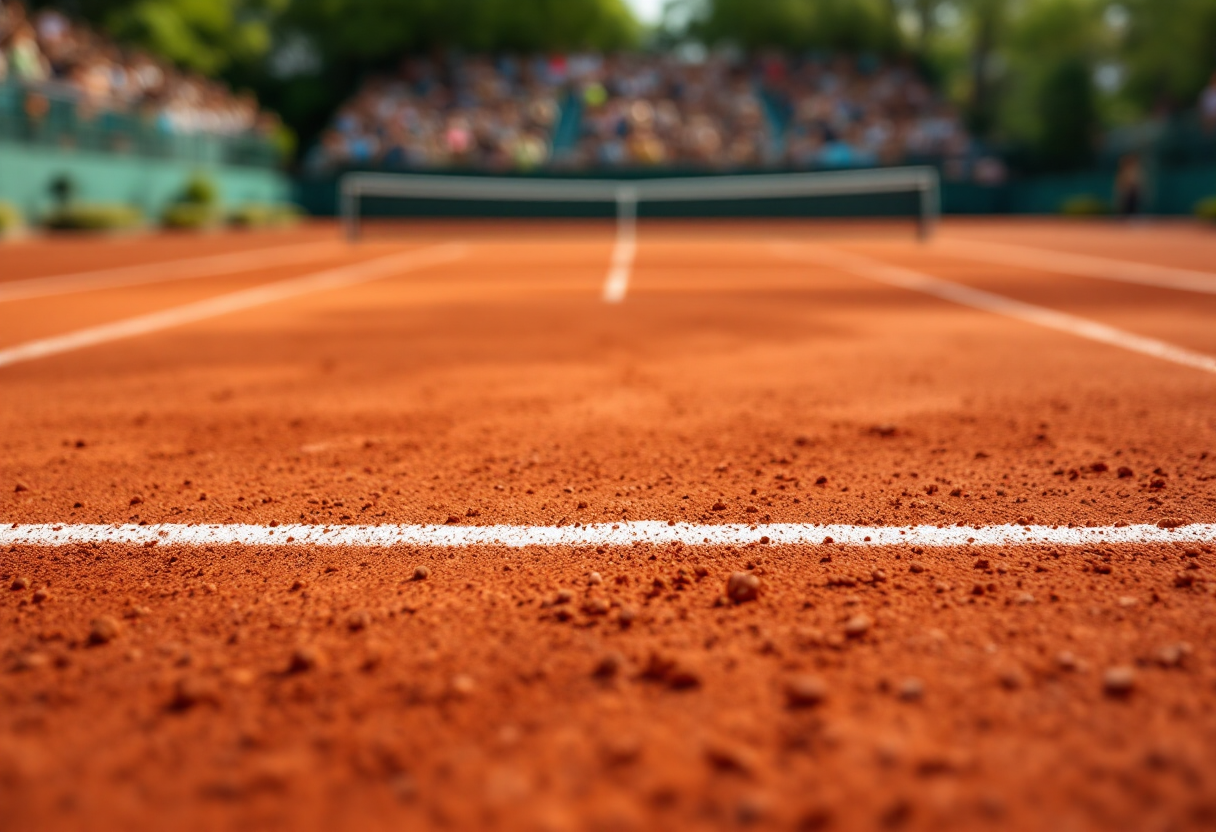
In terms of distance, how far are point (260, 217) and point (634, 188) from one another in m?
9.46

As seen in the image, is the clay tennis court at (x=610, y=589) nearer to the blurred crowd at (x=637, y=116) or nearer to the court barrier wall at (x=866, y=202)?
the court barrier wall at (x=866, y=202)

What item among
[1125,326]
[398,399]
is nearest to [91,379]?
[398,399]

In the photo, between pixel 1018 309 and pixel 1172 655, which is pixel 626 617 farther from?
pixel 1018 309

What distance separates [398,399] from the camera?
3898mm

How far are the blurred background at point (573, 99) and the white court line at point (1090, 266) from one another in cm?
1089

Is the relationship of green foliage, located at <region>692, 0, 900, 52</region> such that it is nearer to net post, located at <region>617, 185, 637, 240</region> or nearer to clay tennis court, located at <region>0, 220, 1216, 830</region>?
net post, located at <region>617, 185, 637, 240</region>

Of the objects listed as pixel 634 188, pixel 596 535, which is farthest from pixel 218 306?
pixel 634 188

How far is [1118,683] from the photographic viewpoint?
58.9 inches

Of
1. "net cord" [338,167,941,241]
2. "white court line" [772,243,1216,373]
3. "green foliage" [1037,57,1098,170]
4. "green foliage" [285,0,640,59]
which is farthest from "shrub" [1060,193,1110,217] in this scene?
"white court line" [772,243,1216,373]

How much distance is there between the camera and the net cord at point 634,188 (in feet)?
82.7

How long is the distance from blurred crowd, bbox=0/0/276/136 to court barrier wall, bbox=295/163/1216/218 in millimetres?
4376

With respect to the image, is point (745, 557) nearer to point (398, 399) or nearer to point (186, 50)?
point (398, 399)

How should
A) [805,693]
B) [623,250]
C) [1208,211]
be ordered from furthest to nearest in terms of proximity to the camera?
[1208,211]
[623,250]
[805,693]

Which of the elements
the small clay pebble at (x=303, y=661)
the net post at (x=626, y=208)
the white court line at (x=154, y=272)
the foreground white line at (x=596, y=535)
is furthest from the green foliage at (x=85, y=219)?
the small clay pebble at (x=303, y=661)
